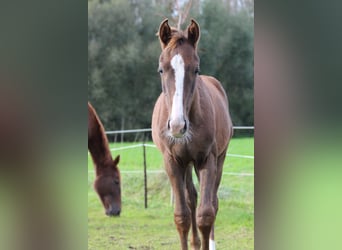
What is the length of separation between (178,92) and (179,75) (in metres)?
0.09

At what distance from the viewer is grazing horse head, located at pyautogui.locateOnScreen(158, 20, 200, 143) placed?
257 centimetres

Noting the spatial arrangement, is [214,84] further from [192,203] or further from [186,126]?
[186,126]

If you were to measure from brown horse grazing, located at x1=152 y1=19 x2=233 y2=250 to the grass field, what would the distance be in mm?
248

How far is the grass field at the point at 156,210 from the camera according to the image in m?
3.32

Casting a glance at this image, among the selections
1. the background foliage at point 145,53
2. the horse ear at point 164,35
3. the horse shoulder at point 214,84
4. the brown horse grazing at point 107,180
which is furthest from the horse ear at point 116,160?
the horse ear at point 164,35

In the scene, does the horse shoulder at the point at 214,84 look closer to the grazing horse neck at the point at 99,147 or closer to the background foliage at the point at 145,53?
the background foliage at the point at 145,53

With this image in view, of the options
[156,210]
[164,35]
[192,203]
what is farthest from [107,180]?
[164,35]

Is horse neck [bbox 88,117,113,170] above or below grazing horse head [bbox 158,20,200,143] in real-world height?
below

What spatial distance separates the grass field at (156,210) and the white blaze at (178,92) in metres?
0.74

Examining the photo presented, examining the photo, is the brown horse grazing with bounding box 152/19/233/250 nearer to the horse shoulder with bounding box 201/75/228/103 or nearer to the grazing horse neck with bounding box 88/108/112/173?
the horse shoulder with bounding box 201/75/228/103

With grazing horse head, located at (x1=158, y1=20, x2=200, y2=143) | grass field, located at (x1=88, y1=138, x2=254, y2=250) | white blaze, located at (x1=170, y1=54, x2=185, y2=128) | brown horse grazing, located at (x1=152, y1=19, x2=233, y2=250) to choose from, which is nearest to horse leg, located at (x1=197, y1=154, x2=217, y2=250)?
brown horse grazing, located at (x1=152, y1=19, x2=233, y2=250)

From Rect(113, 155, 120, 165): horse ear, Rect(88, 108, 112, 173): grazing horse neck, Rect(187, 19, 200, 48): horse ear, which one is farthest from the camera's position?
Rect(113, 155, 120, 165): horse ear
